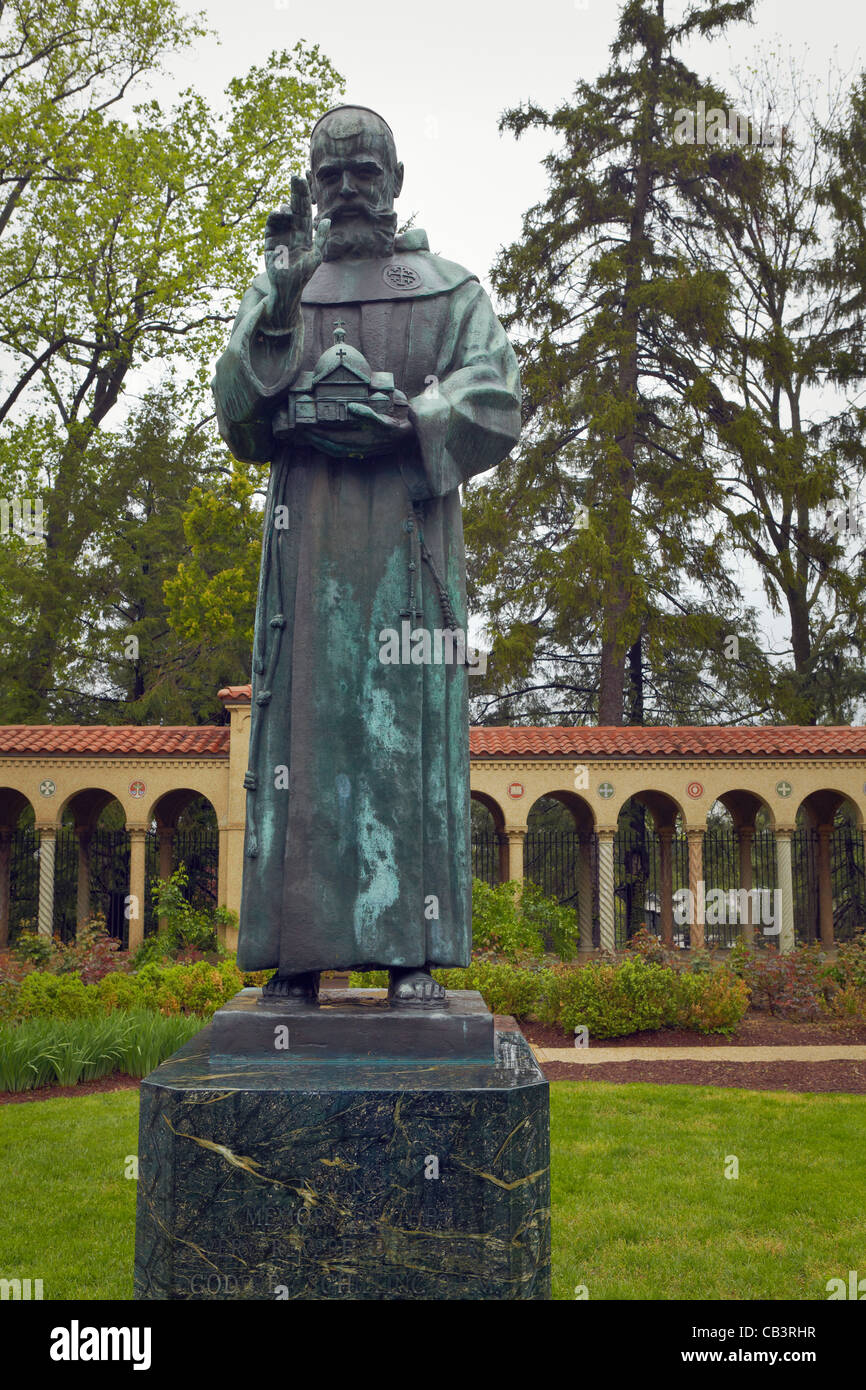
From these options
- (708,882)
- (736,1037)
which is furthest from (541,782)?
(736,1037)

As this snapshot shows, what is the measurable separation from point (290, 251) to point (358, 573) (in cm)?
103

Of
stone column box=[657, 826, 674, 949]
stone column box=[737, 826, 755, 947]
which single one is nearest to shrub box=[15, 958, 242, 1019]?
stone column box=[657, 826, 674, 949]

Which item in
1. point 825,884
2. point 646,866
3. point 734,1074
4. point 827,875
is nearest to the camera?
point 734,1074

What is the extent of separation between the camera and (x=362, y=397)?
3.72m

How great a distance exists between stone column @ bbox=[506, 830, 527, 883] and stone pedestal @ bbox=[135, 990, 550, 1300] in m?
19.5

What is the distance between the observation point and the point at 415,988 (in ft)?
12.1

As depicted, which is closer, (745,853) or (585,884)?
(585,884)

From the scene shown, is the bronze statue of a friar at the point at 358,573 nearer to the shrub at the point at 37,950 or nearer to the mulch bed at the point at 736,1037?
the mulch bed at the point at 736,1037

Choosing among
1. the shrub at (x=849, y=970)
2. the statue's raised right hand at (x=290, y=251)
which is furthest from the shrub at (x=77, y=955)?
the statue's raised right hand at (x=290, y=251)

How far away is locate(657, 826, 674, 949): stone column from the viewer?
81.6ft

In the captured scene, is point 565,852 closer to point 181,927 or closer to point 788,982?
point 181,927

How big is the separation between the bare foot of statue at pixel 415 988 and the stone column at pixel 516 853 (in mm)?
18919

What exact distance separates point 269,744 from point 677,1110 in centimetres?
707

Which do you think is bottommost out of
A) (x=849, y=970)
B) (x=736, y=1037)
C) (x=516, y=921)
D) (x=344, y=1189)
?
(x=736, y=1037)
